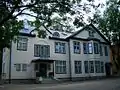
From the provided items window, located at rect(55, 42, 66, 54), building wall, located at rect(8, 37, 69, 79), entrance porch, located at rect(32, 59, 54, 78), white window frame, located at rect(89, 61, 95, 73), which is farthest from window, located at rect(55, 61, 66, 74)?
white window frame, located at rect(89, 61, 95, 73)

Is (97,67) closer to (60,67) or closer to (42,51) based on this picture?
(60,67)

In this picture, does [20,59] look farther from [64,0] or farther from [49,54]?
[64,0]

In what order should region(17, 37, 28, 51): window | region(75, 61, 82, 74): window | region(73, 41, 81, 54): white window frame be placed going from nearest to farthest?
region(17, 37, 28, 51): window
region(75, 61, 82, 74): window
region(73, 41, 81, 54): white window frame

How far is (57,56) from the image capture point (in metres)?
37.1

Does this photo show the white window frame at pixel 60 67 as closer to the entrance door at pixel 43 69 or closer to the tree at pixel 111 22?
the entrance door at pixel 43 69

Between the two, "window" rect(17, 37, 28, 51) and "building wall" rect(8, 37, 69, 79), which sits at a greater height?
"window" rect(17, 37, 28, 51)

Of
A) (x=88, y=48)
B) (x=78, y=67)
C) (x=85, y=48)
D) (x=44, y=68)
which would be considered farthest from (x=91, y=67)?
(x=44, y=68)

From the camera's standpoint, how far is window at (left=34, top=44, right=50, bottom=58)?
35.0 meters

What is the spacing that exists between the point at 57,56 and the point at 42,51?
2.89 m

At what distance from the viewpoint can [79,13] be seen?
15852mm

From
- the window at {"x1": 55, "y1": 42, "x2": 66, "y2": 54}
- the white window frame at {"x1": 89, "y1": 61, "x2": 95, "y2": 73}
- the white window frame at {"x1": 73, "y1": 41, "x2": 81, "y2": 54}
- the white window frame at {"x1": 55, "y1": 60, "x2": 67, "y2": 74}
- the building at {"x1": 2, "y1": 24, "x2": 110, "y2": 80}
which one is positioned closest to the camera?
the building at {"x1": 2, "y1": 24, "x2": 110, "y2": 80}

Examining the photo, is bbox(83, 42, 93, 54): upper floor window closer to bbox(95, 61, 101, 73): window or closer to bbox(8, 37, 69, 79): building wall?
bbox(95, 61, 101, 73): window

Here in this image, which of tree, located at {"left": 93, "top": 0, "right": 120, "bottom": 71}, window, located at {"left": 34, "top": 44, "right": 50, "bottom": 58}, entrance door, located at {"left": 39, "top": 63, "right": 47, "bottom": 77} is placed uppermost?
tree, located at {"left": 93, "top": 0, "right": 120, "bottom": 71}

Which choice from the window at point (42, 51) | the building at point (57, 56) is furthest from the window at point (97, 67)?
the window at point (42, 51)
